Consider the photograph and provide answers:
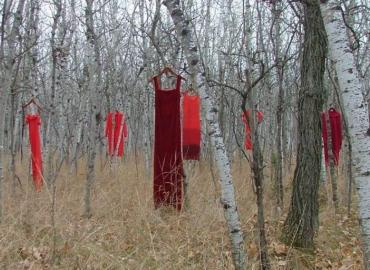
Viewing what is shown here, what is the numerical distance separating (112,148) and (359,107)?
6430 millimetres

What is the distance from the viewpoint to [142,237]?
403cm

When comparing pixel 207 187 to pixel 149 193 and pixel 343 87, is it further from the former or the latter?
pixel 343 87

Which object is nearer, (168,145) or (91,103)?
(168,145)

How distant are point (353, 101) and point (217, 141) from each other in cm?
89

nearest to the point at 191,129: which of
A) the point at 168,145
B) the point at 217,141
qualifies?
the point at 168,145

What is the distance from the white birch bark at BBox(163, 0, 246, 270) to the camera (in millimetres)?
2932

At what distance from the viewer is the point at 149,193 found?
5621 mm

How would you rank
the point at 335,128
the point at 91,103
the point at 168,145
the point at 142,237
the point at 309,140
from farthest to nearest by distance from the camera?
the point at 335,128, the point at 91,103, the point at 168,145, the point at 309,140, the point at 142,237

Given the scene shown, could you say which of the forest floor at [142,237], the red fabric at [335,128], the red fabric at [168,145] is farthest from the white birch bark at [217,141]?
the red fabric at [335,128]

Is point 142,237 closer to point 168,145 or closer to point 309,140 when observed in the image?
point 168,145

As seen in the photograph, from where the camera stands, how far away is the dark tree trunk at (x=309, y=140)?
163 inches

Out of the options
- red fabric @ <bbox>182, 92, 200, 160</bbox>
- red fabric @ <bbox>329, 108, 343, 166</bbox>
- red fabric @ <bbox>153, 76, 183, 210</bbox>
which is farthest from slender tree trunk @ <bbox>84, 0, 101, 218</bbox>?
red fabric @ <bbox>329, 108, 343, 166</bbox>

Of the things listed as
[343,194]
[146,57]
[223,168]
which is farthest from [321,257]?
[146,57]

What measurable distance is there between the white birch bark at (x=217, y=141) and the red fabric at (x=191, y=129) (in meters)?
2.58
